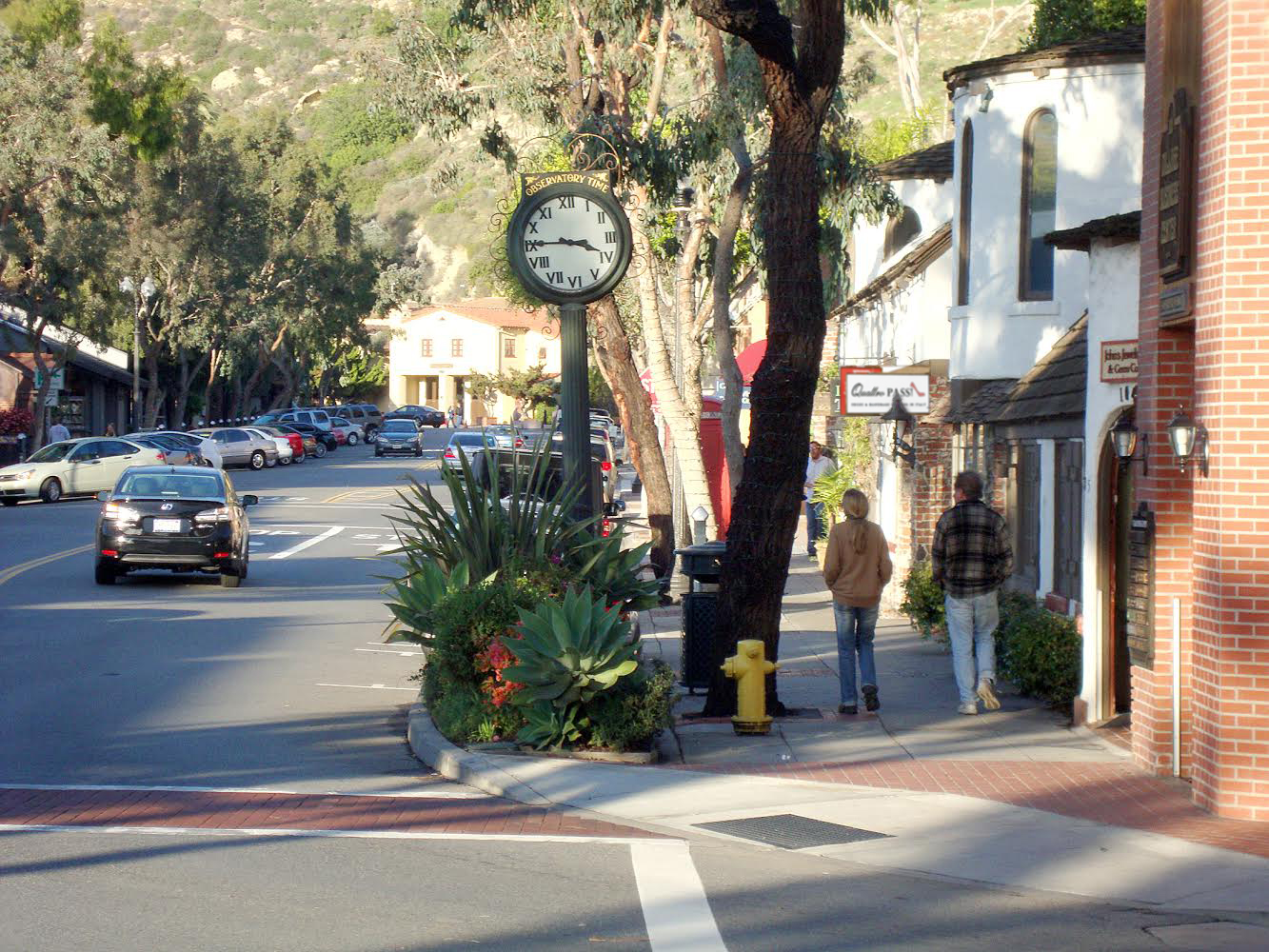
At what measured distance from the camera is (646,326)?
899 inches

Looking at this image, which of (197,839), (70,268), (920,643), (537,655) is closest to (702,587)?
(537,655)

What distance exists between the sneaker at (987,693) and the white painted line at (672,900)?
15.5 ft

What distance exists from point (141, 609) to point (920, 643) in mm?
9296

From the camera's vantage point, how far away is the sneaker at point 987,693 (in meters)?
12.5

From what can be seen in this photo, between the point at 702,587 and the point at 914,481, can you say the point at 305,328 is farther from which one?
the point at 702,587

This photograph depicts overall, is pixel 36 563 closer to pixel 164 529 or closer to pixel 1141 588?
pixel 164 529

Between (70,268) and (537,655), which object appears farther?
(70,268)

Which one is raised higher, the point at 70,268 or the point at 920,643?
the point at 70,268

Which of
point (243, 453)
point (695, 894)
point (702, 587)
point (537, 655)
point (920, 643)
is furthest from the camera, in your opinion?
point (243, 453)

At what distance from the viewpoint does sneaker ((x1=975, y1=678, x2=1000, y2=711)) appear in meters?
12.5

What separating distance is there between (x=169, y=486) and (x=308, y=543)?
8224mm

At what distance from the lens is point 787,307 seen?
12.1 m

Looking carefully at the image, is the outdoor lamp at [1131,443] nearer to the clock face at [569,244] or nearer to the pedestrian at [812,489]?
the clock face at [569,244]

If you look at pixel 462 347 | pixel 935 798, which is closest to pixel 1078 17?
pixel 935 798
